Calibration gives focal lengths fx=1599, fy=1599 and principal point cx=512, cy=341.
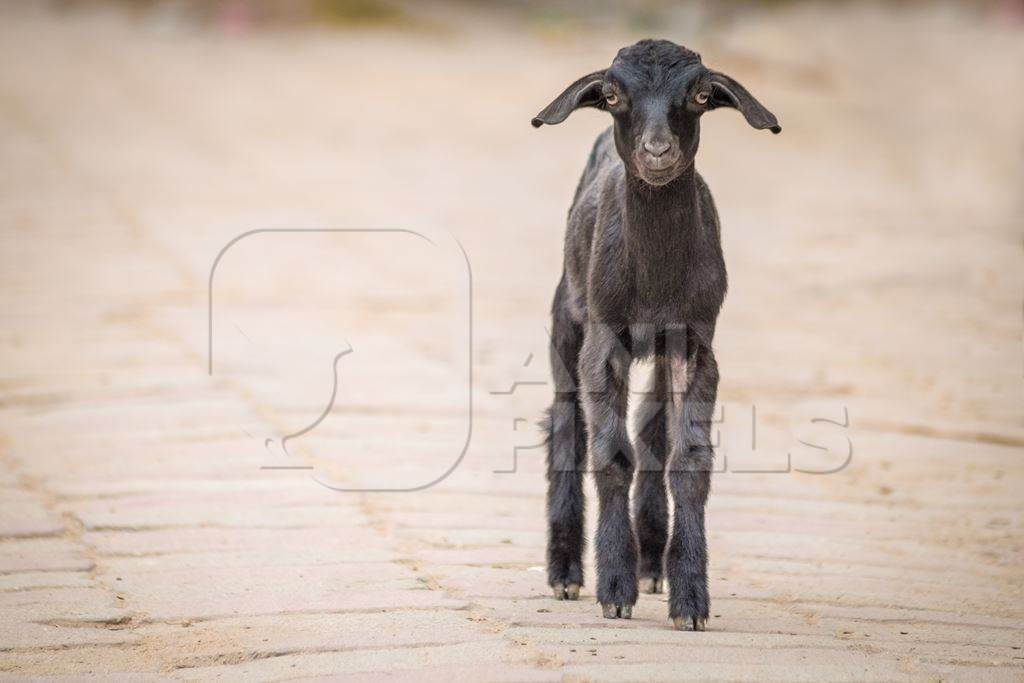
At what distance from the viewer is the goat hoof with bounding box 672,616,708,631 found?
5789mm

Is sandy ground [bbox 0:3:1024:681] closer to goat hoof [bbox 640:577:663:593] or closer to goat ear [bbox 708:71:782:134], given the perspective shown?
goat hoof [bbox 640:577:663:593]

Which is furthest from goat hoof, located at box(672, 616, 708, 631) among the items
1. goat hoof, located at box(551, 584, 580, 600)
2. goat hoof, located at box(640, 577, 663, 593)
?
goat hoof, located at box(640, 577, 663, 593)

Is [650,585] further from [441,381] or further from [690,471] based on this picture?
[441,381]

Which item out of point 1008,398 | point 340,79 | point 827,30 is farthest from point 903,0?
point 1008,398

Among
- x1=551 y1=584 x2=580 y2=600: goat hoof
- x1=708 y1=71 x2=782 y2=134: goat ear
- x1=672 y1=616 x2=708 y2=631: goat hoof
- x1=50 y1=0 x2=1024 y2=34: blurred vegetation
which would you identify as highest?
x1=50 y1=0 x2=1024 y2=34: blurred vegetation

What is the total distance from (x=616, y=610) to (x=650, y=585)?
724 millimetres

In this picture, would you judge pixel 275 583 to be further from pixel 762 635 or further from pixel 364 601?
pixel 762 635

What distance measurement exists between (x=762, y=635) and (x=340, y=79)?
57.2ft

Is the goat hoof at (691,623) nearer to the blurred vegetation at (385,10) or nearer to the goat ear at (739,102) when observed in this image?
the goat ear at (739,102)

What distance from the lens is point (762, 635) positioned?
5734 millimetres

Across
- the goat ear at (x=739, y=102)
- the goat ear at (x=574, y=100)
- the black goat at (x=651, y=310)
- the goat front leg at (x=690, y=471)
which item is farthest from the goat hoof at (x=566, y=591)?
the goat ear at (x=739, y=102)

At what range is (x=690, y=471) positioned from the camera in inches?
238

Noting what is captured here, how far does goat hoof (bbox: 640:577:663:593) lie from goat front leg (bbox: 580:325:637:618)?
0.64m

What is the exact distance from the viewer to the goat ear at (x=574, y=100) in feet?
19.5
